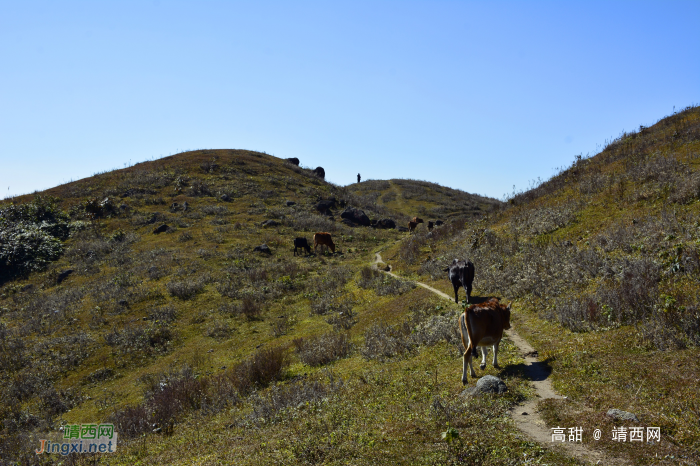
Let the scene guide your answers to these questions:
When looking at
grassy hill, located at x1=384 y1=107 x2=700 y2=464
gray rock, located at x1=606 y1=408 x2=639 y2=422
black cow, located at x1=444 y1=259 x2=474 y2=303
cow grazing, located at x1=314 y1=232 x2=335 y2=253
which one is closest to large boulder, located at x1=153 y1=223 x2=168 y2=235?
cow grazing, located at x1=314 y1=232 x2=335 y2=253

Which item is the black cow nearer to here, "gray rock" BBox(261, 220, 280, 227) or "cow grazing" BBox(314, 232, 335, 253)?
"cow grazing" BBox(314, 232, 335, 253)

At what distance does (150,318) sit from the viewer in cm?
2286

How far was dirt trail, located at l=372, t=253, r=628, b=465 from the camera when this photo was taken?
5617 mm

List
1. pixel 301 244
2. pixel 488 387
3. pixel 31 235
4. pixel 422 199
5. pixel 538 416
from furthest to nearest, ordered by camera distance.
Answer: pixel 422 199 → pixel 31 235 → pixel 301 244 → pixel 488 387 → pixel 538 416

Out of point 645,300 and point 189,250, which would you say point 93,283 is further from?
point 645,300

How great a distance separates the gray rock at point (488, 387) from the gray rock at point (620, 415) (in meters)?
1.89

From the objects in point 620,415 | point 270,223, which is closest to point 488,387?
point 620,415

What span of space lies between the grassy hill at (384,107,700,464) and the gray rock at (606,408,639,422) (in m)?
0.18

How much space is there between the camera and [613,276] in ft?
42.1

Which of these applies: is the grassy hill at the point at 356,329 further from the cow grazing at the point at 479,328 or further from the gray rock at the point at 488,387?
the cow grazing at the point at 479,328

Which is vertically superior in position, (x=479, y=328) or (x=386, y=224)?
(x=386, y=224)

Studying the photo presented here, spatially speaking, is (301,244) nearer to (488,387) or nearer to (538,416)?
(488,387)

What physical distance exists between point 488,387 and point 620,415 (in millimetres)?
2274

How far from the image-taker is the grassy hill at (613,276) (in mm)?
6875
